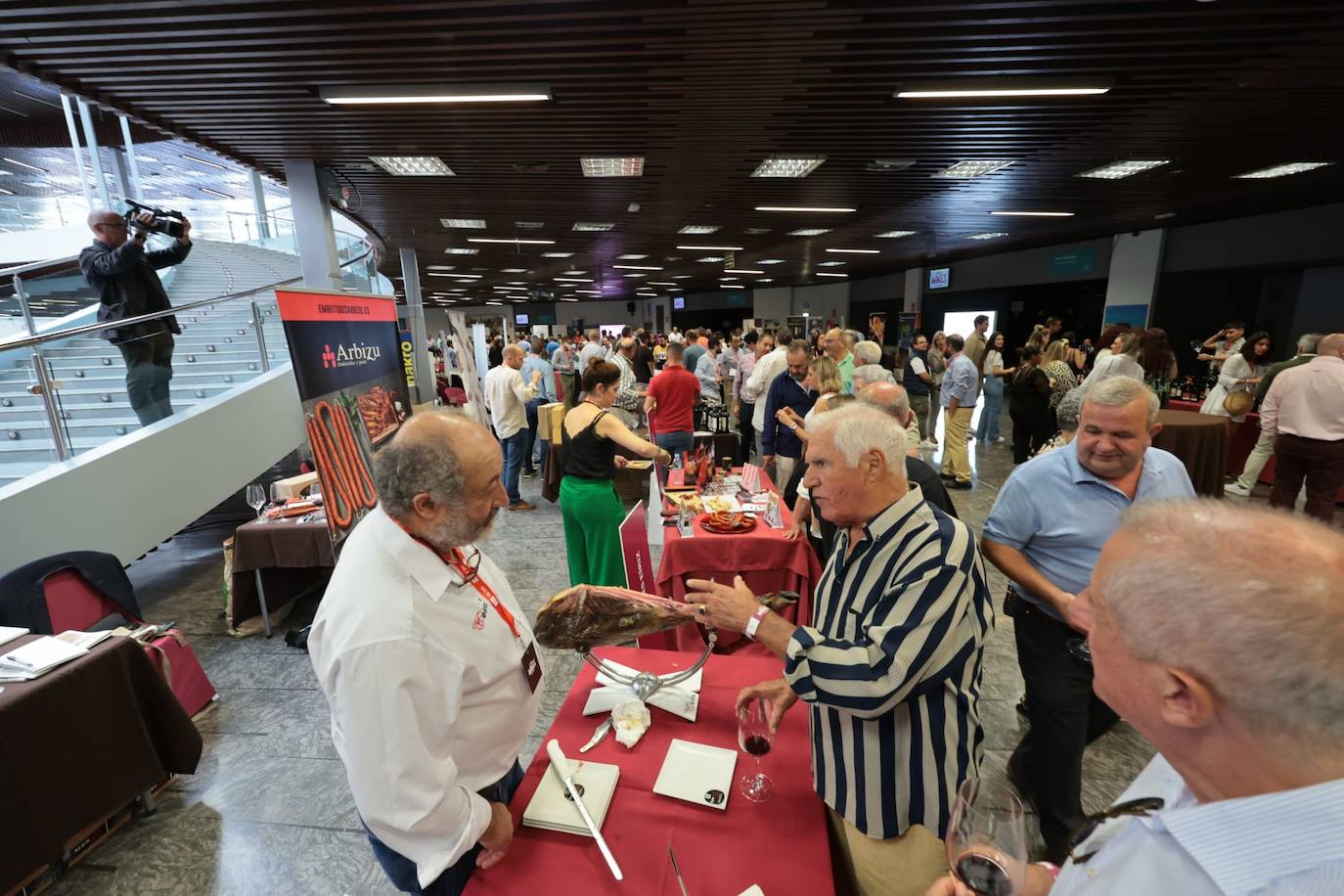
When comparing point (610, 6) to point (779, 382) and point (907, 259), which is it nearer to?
point (779, 382)

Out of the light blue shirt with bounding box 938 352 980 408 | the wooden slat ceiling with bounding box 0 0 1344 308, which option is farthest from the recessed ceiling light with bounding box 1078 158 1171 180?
the light blue shirt with bounding box 938 352 980 408

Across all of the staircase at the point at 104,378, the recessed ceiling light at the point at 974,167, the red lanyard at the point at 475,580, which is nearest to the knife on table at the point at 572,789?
the red lanyard at the point at 475,580

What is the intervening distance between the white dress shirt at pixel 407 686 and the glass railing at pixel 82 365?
162 inches

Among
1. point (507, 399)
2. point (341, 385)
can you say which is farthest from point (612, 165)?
point (341, 385)

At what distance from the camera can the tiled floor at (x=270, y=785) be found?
7.07 feet

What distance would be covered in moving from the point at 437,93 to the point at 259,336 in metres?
3.67

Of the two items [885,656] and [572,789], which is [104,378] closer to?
[572,789]

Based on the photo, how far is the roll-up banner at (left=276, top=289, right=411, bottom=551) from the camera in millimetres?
2934

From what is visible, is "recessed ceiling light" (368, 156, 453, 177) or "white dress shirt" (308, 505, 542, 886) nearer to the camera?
"white dress shirt" (308, 505, 542, 886)

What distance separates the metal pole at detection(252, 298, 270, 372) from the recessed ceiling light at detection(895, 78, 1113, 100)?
21.2 feet

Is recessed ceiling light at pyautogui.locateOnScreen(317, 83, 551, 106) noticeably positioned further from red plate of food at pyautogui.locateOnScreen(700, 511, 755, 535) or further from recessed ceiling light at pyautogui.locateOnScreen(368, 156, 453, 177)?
red plate of food at pyautogui.locateOnScreen(700, 511, 755, 535)

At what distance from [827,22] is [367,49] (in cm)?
285

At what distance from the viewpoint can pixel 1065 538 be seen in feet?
6.30

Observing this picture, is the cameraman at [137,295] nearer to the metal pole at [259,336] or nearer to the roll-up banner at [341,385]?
the metal pole at [259,336]
